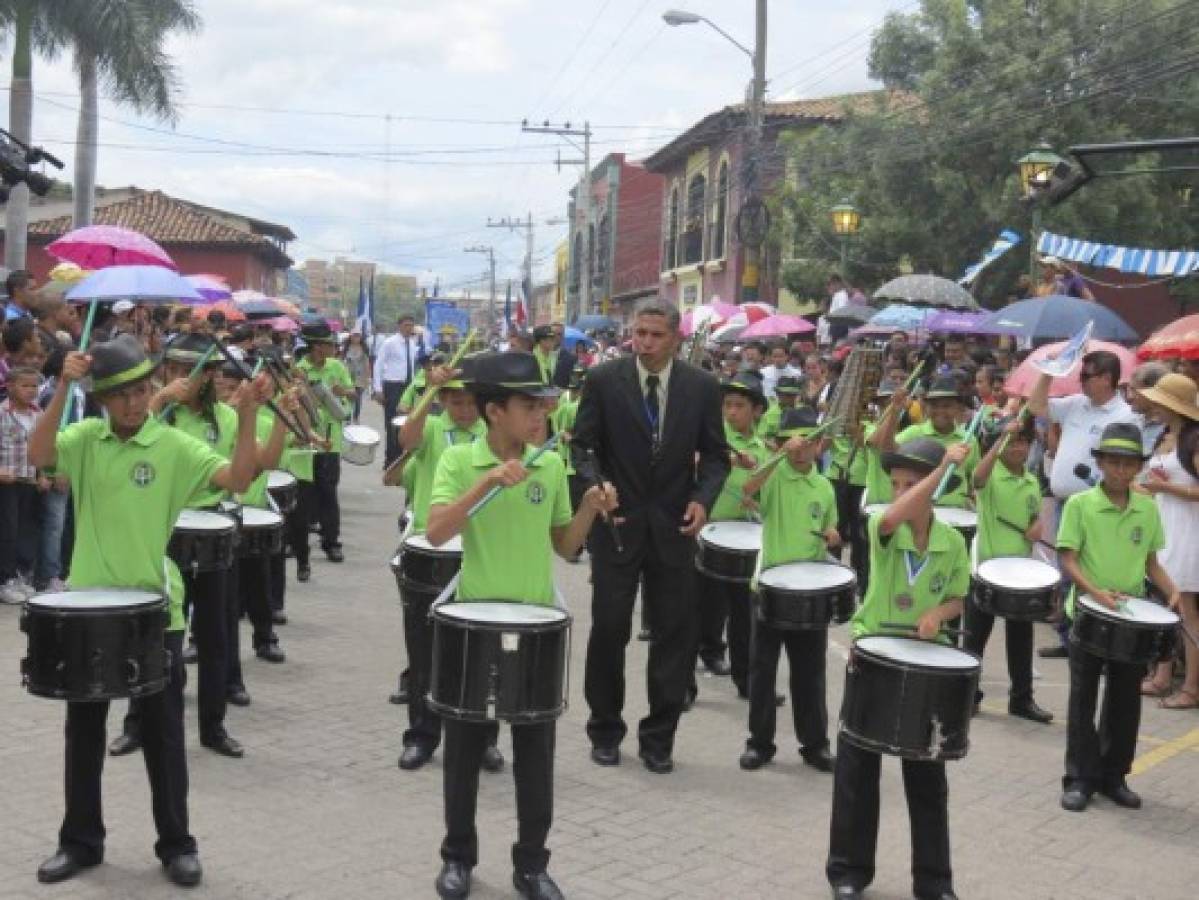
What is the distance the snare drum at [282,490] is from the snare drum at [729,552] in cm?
325

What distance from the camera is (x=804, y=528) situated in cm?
745

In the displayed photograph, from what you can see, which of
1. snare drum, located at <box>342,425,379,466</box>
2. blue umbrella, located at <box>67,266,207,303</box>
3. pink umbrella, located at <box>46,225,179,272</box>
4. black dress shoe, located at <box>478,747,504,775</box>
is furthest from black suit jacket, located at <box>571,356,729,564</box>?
pink umbrella, located at <box>46,225,179,272</box>

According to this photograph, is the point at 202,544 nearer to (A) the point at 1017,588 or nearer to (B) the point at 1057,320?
(A) the point at 1017,588

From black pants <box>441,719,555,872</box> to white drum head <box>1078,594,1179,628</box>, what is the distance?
2.96 m

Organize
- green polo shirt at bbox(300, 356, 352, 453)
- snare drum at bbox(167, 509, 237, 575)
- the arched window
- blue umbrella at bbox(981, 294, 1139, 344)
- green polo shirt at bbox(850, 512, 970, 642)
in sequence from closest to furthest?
green polo shirt at bbox(850, 512, 970, 642), snare drum at bbox(167, 509, 237, 575), green polo shirt at bbox(300, 356, 352, 453), blue umbrella at bbox(981, 294, 1139, 344), the arched window

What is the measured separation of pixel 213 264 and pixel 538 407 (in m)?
49.3

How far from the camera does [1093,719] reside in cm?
677

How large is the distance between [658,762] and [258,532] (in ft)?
9.42

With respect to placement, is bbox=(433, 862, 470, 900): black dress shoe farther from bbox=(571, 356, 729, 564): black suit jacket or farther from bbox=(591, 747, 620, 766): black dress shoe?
bbox=(571, 356, 729, 564): black suit jacket

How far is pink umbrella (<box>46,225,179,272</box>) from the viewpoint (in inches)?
583

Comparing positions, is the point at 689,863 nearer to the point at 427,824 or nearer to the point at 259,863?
the point at 427,824

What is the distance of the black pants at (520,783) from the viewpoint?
16.6 feet

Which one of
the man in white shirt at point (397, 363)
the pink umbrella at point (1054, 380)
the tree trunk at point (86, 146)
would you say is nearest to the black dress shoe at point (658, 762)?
the pink umbrella at point (1054, 380)

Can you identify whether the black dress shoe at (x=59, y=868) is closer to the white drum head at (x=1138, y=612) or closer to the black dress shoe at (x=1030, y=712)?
the white drum head at (x=1138, y=612)
